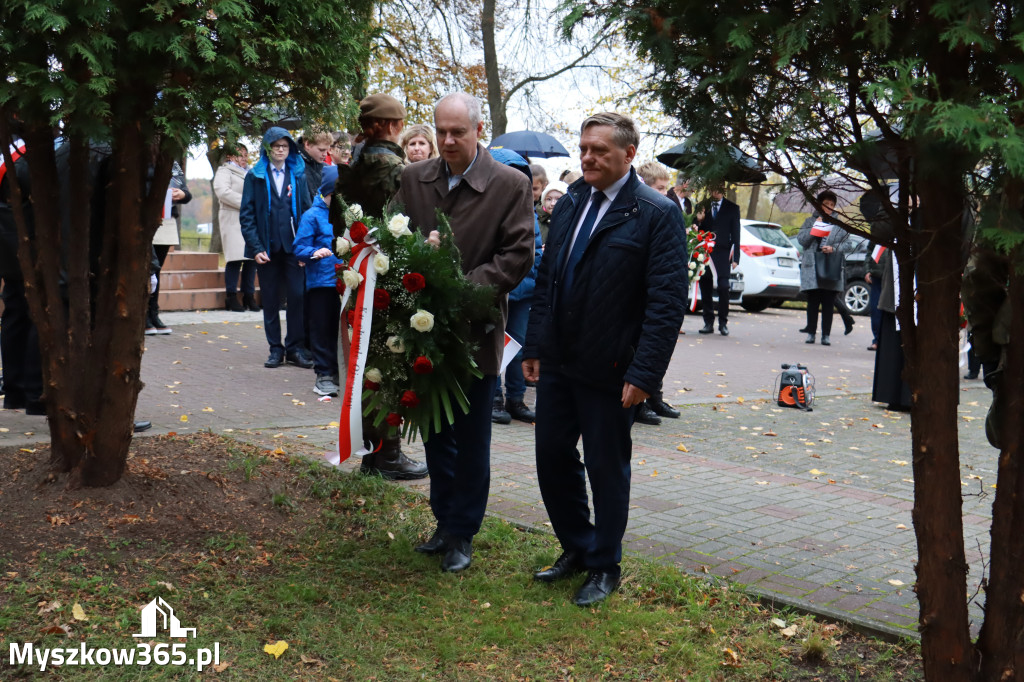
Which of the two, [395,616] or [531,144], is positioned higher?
[531,144]

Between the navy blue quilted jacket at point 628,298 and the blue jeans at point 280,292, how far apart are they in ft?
20.6

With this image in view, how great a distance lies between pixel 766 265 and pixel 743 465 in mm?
14340

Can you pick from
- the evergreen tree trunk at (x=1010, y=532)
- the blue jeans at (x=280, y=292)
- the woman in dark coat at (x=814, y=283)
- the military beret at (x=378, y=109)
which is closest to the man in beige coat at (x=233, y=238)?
the blue jeans at (x=280, y=292)

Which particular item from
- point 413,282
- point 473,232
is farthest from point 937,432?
point 473,232

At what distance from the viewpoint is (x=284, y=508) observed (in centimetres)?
553

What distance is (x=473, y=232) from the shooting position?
4898 mm

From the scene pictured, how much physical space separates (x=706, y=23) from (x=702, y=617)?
7.94 feet

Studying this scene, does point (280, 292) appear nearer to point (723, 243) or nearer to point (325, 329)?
point (325, 329)

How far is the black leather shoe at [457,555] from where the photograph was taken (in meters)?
4.86

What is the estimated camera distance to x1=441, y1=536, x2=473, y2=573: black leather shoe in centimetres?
486

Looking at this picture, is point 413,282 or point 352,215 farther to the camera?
point 352,215

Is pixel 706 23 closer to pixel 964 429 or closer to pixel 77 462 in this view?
pixel 77 462

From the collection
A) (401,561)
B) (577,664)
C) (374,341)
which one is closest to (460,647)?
(577,664)

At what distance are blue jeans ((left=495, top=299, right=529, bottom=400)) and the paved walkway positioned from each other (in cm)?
48
